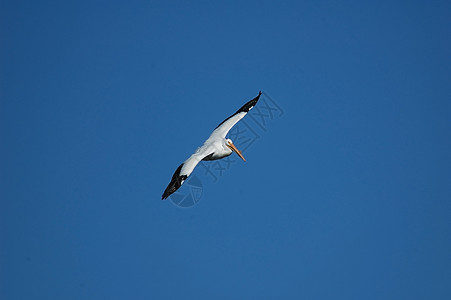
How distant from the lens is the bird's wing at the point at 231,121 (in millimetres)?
30984

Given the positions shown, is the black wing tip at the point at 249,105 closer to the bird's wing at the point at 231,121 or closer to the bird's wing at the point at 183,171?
the bird's wing at the point at 231,121

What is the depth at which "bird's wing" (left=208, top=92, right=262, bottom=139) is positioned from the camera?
3098cm

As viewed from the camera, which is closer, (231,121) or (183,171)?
(183,171)

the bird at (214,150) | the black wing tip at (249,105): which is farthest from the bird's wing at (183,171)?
the black wing tip at (249,105)

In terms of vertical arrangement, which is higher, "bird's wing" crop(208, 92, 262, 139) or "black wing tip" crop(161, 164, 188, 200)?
"bird's wing" crop(208, 92, 262, 139)

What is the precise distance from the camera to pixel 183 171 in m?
27.0

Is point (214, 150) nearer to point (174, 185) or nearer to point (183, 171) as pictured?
point (183, 171)

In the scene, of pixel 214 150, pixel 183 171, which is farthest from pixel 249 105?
pixel 183 171

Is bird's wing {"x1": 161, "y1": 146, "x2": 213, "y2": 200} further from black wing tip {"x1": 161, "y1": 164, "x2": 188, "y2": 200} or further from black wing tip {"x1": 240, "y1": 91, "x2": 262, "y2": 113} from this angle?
black wing tip {"x1": 240, "y1": 91, "x2": 262, "y2": 113}

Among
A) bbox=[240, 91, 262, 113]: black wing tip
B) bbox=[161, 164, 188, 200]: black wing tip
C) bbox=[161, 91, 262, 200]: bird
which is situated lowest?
bbox=[161, 164, 188, 200]: black wing tip

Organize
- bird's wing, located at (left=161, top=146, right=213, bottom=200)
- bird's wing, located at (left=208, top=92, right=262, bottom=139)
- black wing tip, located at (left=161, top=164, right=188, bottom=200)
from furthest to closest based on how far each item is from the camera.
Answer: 1. bird's wing, located at (left=208, top=92, right=262, bottom=139)
2. bird's wing, located at (left=161, top=146, right=213, bottom=200)
3. black wing tip, located at (left=161, top=164, right=188, bottom=200)

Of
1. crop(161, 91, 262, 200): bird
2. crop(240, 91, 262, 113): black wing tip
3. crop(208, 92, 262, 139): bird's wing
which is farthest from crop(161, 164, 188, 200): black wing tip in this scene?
crop(240, 91, 262, 113): black wing tip

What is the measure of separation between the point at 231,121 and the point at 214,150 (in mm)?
4102

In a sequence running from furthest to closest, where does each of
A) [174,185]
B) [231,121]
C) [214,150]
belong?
[231,121] < [214,150] < [174,185]
